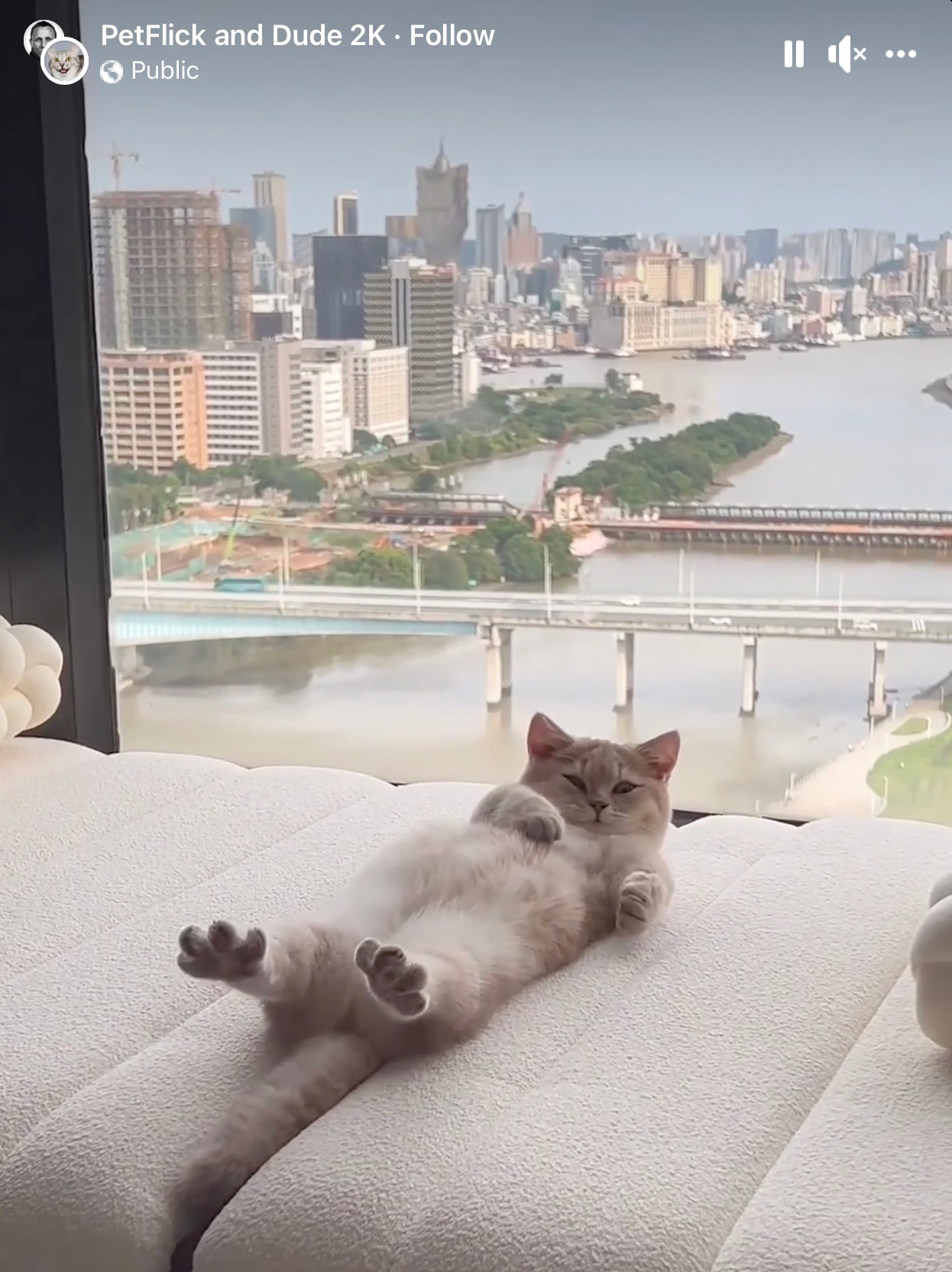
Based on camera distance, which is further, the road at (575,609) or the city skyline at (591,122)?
the road at (575,609)

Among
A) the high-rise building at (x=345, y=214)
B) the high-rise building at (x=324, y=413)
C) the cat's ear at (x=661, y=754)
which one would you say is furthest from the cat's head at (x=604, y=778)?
the high-rise building at (x=345, y=214)

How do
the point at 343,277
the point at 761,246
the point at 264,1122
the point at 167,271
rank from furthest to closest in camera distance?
1. the point at 167,271
2. the point at 343,277
3. the point at 761,246
4. the point at 264,1122

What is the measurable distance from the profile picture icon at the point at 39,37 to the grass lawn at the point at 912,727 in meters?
1.93

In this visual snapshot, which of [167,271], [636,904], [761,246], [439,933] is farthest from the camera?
[167,271]

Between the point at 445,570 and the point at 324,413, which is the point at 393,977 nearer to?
the point at 445,570

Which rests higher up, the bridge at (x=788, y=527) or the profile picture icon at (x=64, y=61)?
the profile picture icon at (x=64, y=61)

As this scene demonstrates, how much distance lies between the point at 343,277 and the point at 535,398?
0.43 metres

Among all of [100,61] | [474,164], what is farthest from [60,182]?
[474,164]

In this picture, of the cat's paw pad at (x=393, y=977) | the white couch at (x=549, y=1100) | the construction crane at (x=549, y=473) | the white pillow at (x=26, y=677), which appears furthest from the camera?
the construction crane at (x=549, y=473)

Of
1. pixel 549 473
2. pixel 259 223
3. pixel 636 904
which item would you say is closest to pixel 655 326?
pixel 549 473

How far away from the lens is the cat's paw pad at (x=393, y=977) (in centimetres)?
120

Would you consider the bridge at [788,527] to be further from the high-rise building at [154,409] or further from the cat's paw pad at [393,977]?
the cat's paw pad at [393,977]

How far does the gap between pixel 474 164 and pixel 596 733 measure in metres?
1.03

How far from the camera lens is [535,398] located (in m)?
2.65
